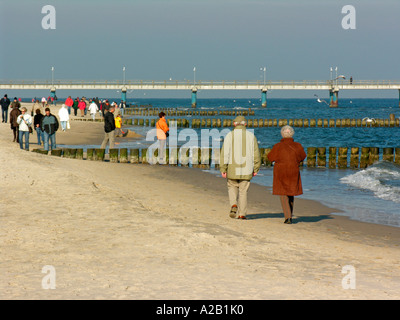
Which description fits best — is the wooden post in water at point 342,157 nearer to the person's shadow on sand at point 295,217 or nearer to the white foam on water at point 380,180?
the white foam on water at point 380,180

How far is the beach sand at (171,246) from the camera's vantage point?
270 inches

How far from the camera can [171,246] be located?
8945 millimetres

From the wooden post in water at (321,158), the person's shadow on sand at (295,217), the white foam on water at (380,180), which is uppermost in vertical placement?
the wooden post in water at (321,158)

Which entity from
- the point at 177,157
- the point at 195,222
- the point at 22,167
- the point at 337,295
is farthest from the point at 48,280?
the point at 177,157

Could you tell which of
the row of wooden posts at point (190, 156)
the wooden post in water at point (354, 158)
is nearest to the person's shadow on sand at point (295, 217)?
the row of wooden posts at point (190, 156)

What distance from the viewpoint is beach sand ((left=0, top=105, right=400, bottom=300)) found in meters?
6.85

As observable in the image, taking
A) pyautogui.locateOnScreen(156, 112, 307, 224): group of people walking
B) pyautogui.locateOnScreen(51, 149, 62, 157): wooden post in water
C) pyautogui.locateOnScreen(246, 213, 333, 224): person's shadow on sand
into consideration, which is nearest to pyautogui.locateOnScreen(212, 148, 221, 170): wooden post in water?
pyautogui.locateOnScreen(51, 149, 62, 157): wooden post in water

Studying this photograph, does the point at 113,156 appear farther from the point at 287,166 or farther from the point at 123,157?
the point at 287,166

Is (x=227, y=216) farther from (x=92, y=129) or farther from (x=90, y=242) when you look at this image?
(x=92, y=129)

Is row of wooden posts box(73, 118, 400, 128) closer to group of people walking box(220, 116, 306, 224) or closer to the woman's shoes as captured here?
the woman's shoes

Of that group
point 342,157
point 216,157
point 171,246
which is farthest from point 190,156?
point 171,246

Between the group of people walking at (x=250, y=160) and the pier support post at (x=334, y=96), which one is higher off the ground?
the pier support post at (x=334, y=96)

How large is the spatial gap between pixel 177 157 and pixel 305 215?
11.3 meters
